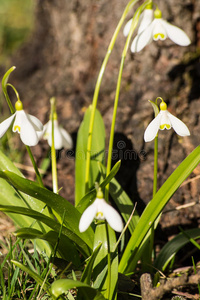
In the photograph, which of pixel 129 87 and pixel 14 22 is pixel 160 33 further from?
pixel 14 22

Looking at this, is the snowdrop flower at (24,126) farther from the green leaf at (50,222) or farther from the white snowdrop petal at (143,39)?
the white snowdrop petal at (143,39)

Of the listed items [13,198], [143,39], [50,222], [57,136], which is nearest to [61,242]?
[50,222]

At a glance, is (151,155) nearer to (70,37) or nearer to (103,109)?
(103,109)

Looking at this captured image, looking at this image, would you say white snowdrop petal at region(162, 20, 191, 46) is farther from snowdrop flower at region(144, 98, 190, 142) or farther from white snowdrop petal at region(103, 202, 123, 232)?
white snowdrop petal at region(103, 202, 123, 232)

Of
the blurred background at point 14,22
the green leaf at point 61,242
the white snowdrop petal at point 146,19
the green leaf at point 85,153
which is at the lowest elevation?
the green leaf at point 61,242

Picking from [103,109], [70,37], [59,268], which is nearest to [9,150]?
Answer: [103,109]

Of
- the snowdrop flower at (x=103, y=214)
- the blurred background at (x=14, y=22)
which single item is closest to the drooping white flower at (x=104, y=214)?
the snowdrop flower at (x=103, y=214)
